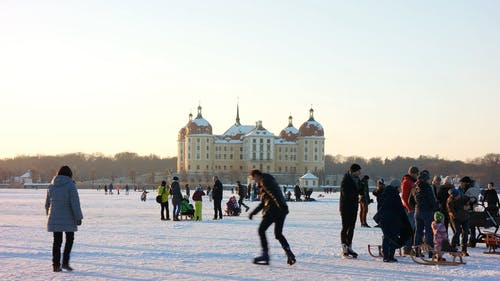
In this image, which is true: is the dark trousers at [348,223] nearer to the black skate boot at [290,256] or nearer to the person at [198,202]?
the black skate boot at [290,256]

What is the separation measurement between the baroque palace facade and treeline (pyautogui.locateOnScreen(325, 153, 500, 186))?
13499mm

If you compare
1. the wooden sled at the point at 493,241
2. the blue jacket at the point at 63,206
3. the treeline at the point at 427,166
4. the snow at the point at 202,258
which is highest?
the treeline at the point at 427,166

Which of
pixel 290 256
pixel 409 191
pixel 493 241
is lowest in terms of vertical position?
pixel 290 256

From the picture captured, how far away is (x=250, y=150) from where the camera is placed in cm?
12262

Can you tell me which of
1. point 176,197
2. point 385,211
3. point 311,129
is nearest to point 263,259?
point 385,211

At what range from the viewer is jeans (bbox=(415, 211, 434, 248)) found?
1075 cm

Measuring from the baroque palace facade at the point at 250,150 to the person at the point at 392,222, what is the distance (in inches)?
4318

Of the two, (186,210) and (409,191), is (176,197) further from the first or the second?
(409,191)

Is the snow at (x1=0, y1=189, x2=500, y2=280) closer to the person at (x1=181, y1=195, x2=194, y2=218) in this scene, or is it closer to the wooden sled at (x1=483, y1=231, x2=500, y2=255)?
the wooden sled at (x1=483, y1=231, x2=500, y2=255)

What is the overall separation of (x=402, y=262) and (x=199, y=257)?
3146 mm

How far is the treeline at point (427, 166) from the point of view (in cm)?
11444

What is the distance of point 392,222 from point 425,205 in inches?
27.5

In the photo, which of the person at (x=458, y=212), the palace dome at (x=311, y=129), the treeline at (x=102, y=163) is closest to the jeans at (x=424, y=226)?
the person at (x=458, y=212)

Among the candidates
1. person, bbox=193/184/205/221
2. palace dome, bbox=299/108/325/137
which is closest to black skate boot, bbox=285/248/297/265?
person, bbox=193/184/205/221
